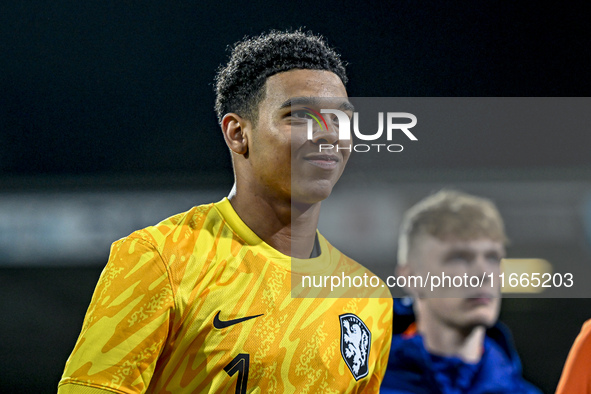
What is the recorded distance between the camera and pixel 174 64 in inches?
85.5

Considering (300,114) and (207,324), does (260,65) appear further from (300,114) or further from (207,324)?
(207,324)

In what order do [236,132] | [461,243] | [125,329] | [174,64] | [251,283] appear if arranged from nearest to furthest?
[125,329]
[251,283]
[236,132]
[461,243]
[174,64]

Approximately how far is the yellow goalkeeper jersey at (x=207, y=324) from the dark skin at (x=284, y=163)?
0.05 meters

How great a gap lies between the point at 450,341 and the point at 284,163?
745 mm

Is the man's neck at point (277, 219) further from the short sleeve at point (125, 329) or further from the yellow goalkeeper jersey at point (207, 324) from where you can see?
the short sleeve at point (125, 329)

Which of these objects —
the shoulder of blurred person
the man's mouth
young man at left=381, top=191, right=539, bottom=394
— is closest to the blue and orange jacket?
young man at left=381, top=191, right=539, bottom=394

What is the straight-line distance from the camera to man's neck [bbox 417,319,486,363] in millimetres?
1526

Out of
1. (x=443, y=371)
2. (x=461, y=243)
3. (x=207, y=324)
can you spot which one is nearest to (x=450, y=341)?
(x=443, y=371)

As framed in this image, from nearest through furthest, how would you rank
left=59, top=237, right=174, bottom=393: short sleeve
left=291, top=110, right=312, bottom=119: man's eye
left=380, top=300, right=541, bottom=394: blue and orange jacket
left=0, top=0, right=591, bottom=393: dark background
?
left=59, top=237, right=174, bottom=393: short sleeve < left=291, top=110, right=312, bottom=119: man's eye < left=380, top=300, right=541, bottom=394: blue and orange jacket < left=0, top=0, right=591, bottom=393: dark background

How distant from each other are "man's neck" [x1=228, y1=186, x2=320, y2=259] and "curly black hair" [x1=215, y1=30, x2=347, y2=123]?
7.4 inches

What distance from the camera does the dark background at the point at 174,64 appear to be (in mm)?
2090

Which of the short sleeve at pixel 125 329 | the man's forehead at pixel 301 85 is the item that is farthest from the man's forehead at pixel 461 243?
the short sleeve at pixel 125 329

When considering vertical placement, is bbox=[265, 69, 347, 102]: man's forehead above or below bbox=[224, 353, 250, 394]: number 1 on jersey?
above

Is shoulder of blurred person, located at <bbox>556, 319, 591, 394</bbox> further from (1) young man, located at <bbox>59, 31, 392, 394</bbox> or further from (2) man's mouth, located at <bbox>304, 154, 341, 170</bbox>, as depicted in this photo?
(2) man's mouth, located at <bbox>304, 154, 341, 170</bbox>
